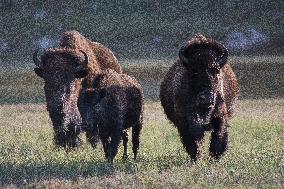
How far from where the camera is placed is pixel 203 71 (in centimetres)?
1041

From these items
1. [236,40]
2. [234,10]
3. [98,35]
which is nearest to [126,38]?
[98,35]

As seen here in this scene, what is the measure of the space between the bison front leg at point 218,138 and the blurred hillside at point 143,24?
38293 mm

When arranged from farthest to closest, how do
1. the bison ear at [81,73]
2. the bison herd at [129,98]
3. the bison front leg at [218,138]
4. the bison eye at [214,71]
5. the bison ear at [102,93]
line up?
the bison ear at [81,73]
the bison ear at [102,93]
the bison front leg at [218,138]
the bison herd at [129,98]
the bison eye at [214,71]

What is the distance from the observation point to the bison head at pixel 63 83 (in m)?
11.8

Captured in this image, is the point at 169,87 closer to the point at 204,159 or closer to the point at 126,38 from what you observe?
the point at 204,159

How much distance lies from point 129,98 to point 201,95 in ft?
7.37

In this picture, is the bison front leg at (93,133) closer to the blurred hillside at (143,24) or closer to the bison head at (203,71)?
the bison head at (203,71)

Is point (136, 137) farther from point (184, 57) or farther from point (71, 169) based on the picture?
point (184, 57)

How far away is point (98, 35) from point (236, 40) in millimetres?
11605

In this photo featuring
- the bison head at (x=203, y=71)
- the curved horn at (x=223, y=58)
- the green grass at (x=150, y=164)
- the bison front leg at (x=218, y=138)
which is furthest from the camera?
the bison front leg at (x=218, y=138)

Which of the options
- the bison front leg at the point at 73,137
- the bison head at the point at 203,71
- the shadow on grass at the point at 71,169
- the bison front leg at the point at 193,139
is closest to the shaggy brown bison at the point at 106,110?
the shadow on grass at the point at 71,169

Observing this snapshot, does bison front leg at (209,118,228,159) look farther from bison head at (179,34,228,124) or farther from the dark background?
the dark background

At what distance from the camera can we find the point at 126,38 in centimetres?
5584

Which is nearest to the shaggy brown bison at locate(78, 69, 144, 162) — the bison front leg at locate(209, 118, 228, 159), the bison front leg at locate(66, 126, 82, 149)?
the bison front leg at locate(66, 126, 82, 149)
